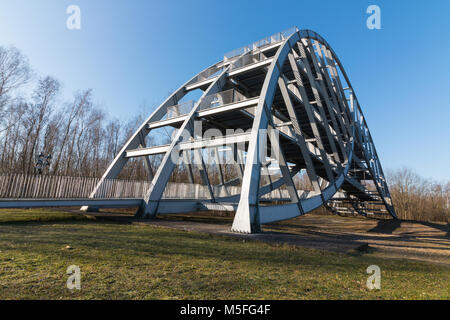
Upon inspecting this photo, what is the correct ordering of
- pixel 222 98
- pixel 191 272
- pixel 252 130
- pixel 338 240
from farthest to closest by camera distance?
pixel 222 98, pixel 252 130, pixel 338 240, pixel 191 272

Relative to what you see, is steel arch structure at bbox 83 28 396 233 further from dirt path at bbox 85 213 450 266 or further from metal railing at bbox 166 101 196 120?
dirt path at bbox 85 213 450 266

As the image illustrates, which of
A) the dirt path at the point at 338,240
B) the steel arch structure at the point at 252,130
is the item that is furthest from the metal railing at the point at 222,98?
the dirt path at the point at 338,240

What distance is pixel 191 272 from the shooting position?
10.8 feet

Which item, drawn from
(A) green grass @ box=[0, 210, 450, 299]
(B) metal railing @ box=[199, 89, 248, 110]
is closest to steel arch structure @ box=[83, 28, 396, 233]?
(B) metal railing @ box=[199, 89, 248, 110]

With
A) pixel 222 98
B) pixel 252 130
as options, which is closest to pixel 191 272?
pixel 252 130

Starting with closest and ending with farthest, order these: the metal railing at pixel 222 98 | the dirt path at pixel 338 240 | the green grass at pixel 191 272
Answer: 1. the green grass at pixel 191 272
2. the dirt path at pixel 338 240
3. the metal railing at pixel 222 98

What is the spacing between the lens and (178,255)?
422 cm

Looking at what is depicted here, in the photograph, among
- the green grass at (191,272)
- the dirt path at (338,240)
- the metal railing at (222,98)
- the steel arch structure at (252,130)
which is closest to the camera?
the green grass at (191,272)

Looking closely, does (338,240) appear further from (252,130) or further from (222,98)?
(222,98)

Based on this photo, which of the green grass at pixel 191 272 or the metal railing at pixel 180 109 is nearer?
the green grass at pixel 191 272

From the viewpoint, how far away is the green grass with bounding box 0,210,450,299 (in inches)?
101

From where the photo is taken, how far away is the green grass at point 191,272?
8.39 feet

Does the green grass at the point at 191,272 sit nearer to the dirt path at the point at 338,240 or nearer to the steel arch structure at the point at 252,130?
the dirt path at the point at 338,240
